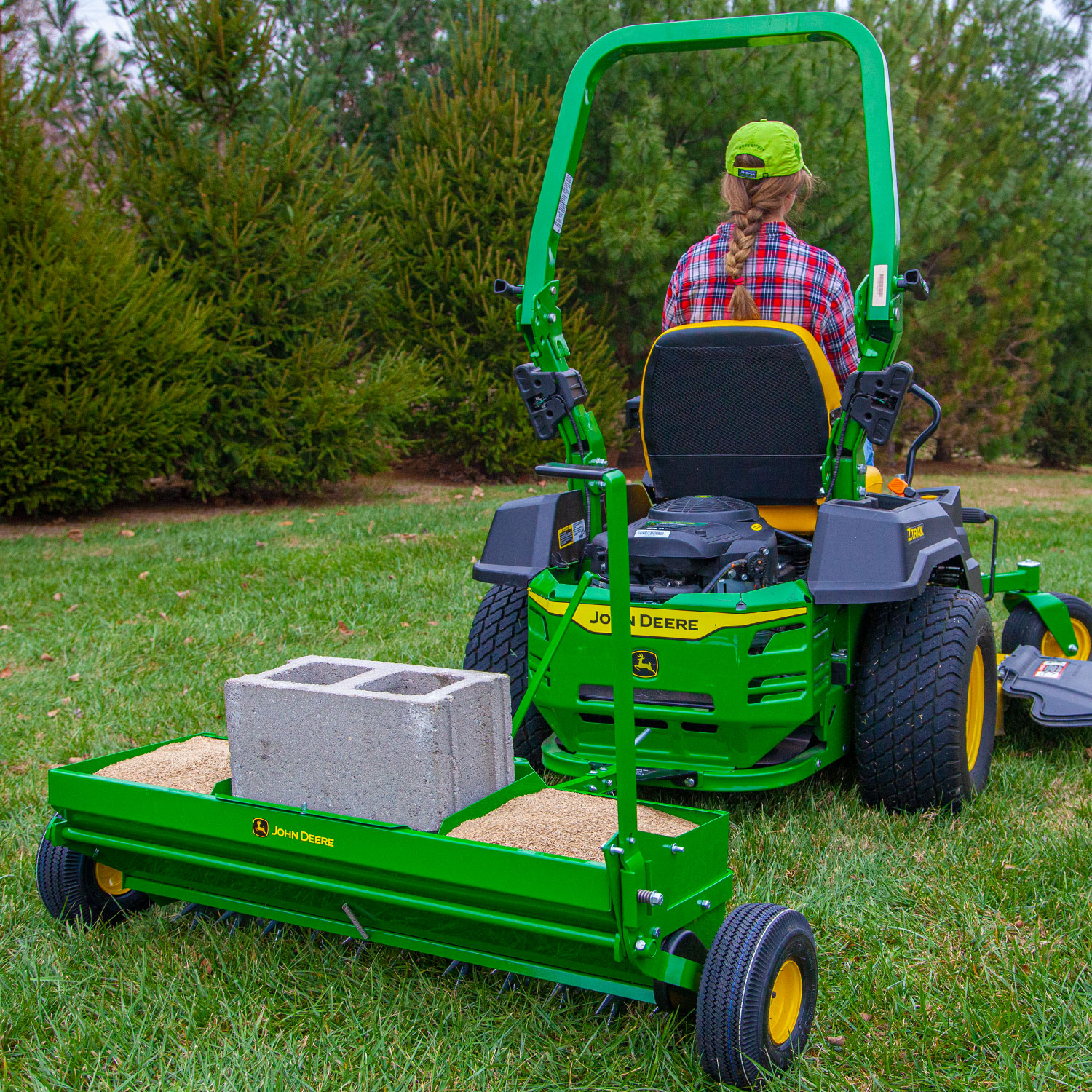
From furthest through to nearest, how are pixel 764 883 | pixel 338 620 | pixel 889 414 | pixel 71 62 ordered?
pixel 71 62
pixel 338 620
pixel 889 414
pixel 764 883

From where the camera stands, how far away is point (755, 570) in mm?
3002

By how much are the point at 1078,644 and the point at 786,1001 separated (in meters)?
2.94

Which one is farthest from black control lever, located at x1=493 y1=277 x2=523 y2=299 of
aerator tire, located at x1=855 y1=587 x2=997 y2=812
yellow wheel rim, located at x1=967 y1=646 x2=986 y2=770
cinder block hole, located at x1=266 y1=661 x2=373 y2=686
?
yellow wheel rim, located at x1=967 y1=646 x2=986 y2=770

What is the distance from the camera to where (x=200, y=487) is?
10000mm

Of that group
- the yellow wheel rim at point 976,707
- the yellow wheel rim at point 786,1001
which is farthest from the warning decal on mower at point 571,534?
the yellow wheel rim at point 786,1001

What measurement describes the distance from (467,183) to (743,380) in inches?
334

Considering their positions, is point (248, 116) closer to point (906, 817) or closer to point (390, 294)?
point (390, 294)

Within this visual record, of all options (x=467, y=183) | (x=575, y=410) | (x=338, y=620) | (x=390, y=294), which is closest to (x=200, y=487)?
(x=390, y=294)

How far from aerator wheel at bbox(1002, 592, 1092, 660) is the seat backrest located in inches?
59.6

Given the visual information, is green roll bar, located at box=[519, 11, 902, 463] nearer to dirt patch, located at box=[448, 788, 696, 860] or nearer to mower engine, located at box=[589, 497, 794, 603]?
mower engine, located at box=[589, 497, 794, 603]

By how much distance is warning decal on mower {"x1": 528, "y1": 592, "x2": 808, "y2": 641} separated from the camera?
9.27 feet

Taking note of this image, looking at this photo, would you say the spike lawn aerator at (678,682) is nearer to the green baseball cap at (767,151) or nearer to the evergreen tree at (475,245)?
the green baseball cap at (767,151)

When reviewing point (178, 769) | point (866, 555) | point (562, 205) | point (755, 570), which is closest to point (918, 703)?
point (866, 555)

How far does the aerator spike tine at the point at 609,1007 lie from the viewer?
85.7 inches
